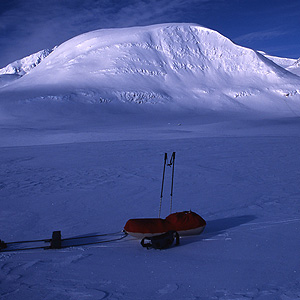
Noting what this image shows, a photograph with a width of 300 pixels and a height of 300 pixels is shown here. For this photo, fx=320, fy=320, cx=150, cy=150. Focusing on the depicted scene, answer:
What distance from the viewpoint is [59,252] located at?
13.7 feet

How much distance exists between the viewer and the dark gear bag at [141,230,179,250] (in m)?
4.23

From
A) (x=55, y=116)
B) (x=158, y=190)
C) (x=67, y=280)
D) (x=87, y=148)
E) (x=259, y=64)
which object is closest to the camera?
(x=67, y=280)

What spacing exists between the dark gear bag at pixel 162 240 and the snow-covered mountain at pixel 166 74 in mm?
37907

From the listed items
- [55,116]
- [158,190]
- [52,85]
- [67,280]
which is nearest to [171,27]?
[52,85]

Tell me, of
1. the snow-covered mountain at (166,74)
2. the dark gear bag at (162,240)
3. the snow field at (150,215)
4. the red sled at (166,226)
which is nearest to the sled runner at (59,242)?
the snow field at (150,215)

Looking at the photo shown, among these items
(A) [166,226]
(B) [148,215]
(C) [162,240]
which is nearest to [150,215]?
(B) [148,215]

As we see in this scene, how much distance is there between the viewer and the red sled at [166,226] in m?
4.45

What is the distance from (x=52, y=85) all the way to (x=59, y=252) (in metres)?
45.0

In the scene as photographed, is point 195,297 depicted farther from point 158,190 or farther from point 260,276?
point 158,190

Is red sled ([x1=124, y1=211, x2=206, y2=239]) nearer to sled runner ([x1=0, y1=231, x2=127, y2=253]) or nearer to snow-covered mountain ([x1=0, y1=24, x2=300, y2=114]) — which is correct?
sled runner ([x1=0, y1=231, x2=127, y2=253])

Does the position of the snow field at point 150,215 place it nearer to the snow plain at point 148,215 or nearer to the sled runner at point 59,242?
the snow plain at point 148,215

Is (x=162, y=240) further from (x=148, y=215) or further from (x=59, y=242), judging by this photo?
(x=148, y=215)

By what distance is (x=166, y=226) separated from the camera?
14.8 ft

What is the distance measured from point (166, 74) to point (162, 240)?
49.2 metres
